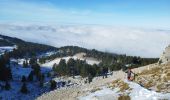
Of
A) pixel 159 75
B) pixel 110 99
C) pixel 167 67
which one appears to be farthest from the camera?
pixel 167 67

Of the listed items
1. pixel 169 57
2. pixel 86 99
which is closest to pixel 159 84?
pixel 86 99

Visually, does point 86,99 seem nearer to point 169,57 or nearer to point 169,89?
point 169,89

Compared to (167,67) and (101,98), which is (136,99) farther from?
(167,67)

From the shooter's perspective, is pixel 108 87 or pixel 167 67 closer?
pixel 108 87

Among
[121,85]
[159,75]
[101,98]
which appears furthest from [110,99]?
[159,75]

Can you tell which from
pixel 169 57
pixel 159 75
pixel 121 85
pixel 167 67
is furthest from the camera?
pixel 169 57

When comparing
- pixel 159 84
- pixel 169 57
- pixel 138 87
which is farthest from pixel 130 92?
pixel 169 57

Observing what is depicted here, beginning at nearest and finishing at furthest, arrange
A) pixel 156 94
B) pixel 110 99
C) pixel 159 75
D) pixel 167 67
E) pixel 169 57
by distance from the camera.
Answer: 1. pixel 156 94
2. pixel 110 99
3. pixel 159 75
4. pixel 167 67
5. pixel 169 57

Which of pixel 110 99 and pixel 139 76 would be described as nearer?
pixel 110 99

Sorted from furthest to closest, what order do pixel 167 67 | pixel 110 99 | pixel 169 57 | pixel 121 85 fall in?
1. pixel 169 57
2. pixel 167 67
3. pixel 121 85
4. pixel 110 99
